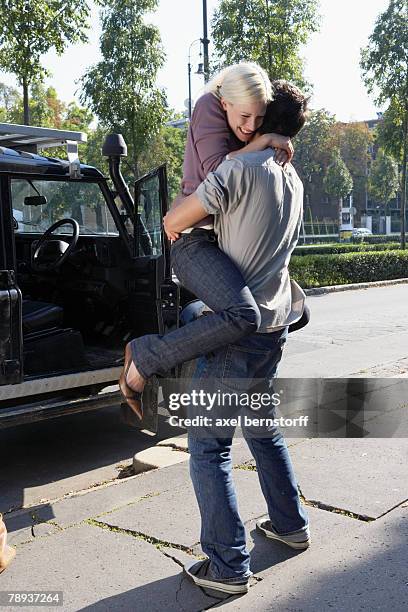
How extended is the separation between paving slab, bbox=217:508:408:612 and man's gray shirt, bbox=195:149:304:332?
3.08 feet

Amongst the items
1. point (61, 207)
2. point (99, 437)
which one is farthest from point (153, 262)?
point (99, 437)

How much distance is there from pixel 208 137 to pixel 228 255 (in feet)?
1.39

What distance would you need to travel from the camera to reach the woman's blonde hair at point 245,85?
2465 mm

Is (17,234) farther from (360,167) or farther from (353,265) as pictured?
(360,167)

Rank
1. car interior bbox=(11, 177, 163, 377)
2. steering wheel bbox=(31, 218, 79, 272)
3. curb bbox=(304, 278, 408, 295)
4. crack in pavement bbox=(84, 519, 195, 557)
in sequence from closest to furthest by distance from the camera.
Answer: crack in pavement bbox=(84, 519, 195, 557) < car interior bbox=(11, 177, 163, 377) < steering wheel bbox=(31, 218, 79, 272) < curb bbox=(304, 278, 408, 295)

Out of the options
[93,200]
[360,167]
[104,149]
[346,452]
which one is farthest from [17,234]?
[360,167]

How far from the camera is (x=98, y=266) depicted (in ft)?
18.2

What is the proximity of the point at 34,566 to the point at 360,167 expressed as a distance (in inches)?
2894

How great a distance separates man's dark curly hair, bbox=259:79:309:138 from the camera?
8.45 feet

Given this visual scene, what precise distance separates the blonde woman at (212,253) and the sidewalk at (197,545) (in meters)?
0.71

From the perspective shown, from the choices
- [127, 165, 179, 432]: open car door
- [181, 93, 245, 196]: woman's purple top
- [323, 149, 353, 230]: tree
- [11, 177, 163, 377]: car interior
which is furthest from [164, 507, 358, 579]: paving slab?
[323, 149, 353, 230]: tree

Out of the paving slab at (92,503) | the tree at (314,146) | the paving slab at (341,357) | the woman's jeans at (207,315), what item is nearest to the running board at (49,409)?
the paving slab at (92,503)

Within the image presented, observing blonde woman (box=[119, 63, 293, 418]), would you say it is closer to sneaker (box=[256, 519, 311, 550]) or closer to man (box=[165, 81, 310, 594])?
man (box=[165, 81, 310, 594])

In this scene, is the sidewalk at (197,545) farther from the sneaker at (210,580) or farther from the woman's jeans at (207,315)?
the woman's jeans at (207,315)
